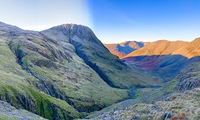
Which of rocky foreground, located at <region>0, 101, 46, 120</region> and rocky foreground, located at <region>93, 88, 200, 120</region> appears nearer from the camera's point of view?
rocky foreground, located at <region>93, 88, 200, 120</region>

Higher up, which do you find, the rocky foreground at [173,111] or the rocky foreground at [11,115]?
the rocky foreground at [173,111]

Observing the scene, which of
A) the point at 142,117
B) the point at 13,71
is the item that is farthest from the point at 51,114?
the point at 142,117

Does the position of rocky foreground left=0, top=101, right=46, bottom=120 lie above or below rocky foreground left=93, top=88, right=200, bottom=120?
below

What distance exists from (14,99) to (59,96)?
68.1 m

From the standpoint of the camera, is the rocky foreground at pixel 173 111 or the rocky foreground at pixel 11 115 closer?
the rocky foreground at pixel 173 111

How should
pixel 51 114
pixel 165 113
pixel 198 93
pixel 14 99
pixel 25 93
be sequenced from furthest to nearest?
pixel 51 114
pixel 25 93
pixel 14 99
pixel 198 93
pixel 165 113

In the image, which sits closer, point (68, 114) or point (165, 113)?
point (165, 113)

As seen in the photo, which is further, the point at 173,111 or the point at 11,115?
the point at 11,115

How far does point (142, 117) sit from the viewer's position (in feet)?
190

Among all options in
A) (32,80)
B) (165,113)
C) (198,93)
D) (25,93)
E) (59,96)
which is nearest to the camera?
(165,113)

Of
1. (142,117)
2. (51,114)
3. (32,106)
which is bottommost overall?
(51,114)

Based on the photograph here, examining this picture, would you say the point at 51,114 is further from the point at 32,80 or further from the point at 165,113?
the point at 165,113

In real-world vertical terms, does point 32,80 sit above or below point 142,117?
below

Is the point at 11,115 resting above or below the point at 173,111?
below
